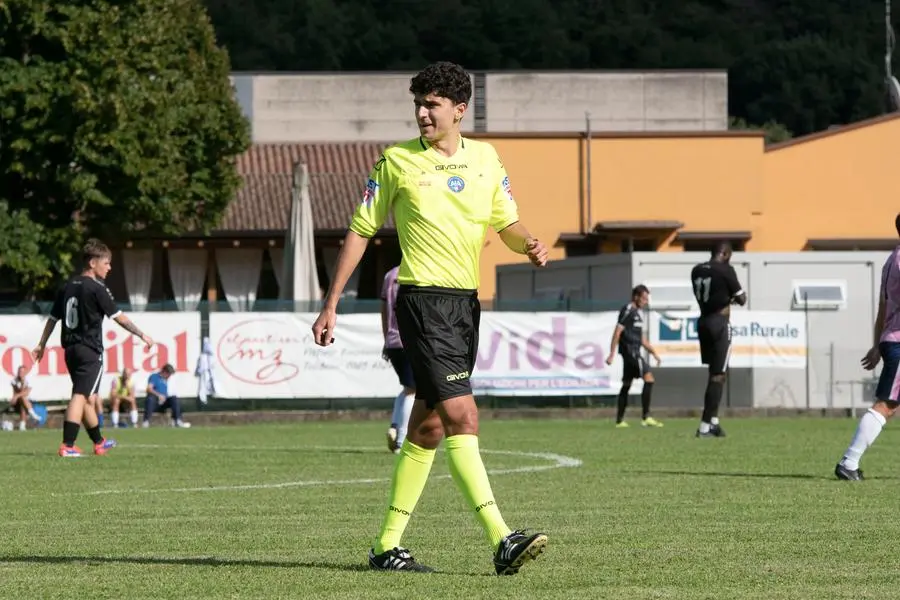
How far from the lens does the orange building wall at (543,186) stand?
5900 centimetres

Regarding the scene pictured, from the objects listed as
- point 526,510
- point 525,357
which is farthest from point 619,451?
point 525,357

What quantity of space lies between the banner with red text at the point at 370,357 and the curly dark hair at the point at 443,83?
23.5 m

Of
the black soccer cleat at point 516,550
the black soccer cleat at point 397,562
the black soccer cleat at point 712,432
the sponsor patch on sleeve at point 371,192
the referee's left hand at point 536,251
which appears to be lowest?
the black soccer cleat at point 712,432

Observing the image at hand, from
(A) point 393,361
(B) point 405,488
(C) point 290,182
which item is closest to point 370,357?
(A) point 393,361

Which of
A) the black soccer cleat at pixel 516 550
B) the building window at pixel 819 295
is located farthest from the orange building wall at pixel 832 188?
the black soccer cleat at pixel 516 550

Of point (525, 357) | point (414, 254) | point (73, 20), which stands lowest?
point (525, 357)

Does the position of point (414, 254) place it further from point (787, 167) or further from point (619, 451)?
point (787, 167)

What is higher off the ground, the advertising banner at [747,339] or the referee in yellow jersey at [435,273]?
the referee in yellow jersey at [435,273]

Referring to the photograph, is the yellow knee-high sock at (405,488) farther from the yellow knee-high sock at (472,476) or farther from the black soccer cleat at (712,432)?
the black soccer cleat at (712,432)

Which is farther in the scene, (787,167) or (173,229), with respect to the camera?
(787,167)

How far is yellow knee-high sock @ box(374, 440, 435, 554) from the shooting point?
26.7 ft

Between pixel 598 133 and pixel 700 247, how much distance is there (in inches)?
199

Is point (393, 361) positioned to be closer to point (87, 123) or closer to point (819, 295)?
point (819, 295)

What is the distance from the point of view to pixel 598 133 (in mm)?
59281
